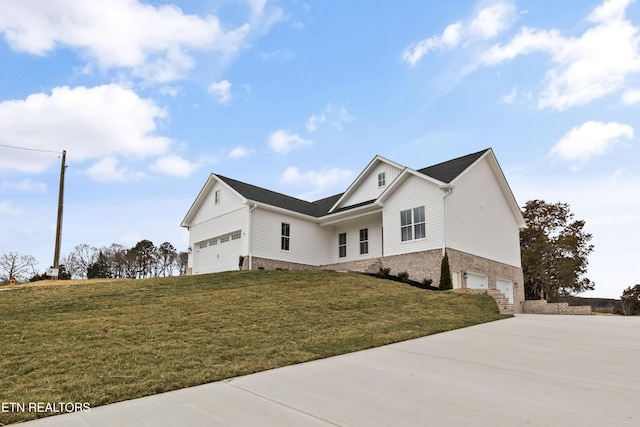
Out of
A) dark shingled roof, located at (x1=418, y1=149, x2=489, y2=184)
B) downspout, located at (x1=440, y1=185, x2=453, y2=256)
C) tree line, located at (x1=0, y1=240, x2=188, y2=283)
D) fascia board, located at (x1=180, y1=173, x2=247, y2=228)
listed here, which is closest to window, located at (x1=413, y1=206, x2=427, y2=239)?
downspout, located at (x1=440, y1=185, x2=453, y2=256)

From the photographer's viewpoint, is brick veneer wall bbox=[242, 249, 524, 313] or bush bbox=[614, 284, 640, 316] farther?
bush bbox=[614, 284, 640, 316]

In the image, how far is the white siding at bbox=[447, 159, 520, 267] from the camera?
18.5 m

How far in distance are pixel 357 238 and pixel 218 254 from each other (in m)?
7.63

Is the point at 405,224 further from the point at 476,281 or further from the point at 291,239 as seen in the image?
the point at 291,239

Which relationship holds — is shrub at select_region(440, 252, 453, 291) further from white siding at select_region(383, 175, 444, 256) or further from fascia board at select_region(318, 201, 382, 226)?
fascia board at select_region(318, 201, 382, 226)

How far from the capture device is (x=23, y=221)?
73.8 ft

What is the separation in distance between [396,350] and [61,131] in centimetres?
2316

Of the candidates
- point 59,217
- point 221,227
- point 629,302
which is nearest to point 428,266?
point 221,227

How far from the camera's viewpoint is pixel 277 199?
24000mm

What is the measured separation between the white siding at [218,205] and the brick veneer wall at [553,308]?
50.0 feet

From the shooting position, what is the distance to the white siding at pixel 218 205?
888 inches

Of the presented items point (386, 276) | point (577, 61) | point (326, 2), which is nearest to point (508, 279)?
point (386, 276)

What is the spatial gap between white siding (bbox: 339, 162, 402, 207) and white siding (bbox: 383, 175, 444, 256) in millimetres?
2195

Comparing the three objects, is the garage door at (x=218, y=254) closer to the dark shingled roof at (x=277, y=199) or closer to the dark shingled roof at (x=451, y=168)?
the dark shingled roof at (x=277, y=199)
